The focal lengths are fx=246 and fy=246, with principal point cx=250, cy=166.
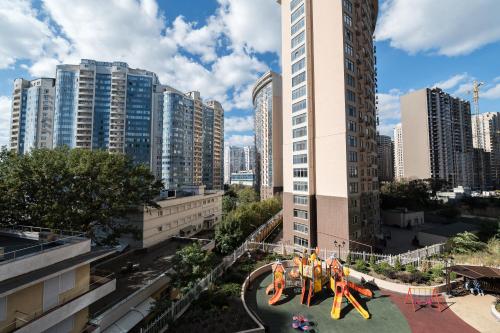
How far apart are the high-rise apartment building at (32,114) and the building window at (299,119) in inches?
3799

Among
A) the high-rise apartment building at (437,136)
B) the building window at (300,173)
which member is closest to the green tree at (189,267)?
the building window at (300,173)

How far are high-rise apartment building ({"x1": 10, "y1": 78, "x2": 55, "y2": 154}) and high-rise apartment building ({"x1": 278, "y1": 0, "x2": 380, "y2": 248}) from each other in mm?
96602

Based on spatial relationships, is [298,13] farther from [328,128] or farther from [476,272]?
[476,272]

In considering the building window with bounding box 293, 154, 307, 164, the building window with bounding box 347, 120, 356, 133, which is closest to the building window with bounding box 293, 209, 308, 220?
the building window with bounding box 293, 154, 307, 164

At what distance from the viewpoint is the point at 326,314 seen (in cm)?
1778

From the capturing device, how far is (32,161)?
22828 millimetres

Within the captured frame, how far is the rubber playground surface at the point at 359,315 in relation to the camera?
629 inches

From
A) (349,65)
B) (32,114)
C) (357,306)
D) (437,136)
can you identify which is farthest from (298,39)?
(32,114)

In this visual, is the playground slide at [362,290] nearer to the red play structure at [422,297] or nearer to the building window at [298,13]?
the red play structure at [422,297]

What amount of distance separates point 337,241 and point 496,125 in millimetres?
154822

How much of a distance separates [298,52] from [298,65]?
2.03m

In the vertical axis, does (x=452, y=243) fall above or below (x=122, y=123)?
below

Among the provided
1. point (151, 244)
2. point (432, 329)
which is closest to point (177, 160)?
point (151, 244)

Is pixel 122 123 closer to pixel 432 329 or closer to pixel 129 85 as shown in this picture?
pixel 129 85
